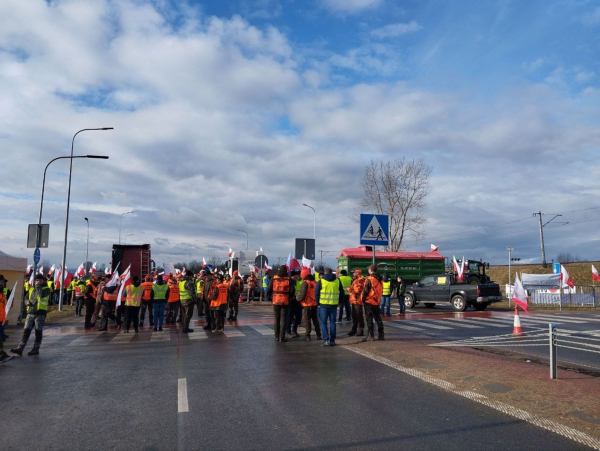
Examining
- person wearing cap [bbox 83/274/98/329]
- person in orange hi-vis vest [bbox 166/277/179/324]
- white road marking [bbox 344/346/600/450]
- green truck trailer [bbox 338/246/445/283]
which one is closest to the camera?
white road marking [bbox 344/346/600/450]

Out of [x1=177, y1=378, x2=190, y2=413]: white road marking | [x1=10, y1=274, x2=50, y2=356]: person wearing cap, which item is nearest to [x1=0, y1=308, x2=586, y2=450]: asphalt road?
[x1=177, y1=378, x2=190, y2=413]: white road marking

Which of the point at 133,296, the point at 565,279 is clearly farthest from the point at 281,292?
the point at 565,279

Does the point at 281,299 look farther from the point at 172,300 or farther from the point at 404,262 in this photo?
the point at 404,262

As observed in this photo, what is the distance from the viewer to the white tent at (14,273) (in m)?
18.0

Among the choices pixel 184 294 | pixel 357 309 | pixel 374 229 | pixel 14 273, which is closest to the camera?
pixel 374 229

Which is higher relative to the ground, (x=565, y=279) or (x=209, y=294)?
(x=565, y=279)

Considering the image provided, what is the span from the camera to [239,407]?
653 cm

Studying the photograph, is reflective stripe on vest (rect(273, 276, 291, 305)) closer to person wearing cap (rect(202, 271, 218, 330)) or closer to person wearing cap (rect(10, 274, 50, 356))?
person wearing cap (rect(202, 271, 218, 330))

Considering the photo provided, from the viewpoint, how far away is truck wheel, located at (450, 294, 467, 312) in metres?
24.8

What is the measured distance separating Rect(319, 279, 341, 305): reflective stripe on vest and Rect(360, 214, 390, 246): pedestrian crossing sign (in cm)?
143

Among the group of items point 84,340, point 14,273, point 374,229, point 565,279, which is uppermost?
point 374,229

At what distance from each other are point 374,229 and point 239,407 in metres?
7.35

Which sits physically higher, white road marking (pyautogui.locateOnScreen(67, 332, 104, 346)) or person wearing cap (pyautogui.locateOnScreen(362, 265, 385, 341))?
person wearing cap (pyautogui.locateOnScreen(362, 265, 385, 341))

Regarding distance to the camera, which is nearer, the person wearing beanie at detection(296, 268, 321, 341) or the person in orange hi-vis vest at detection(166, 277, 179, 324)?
the person wearing beanie at detection(296, 268, 321, 341)
